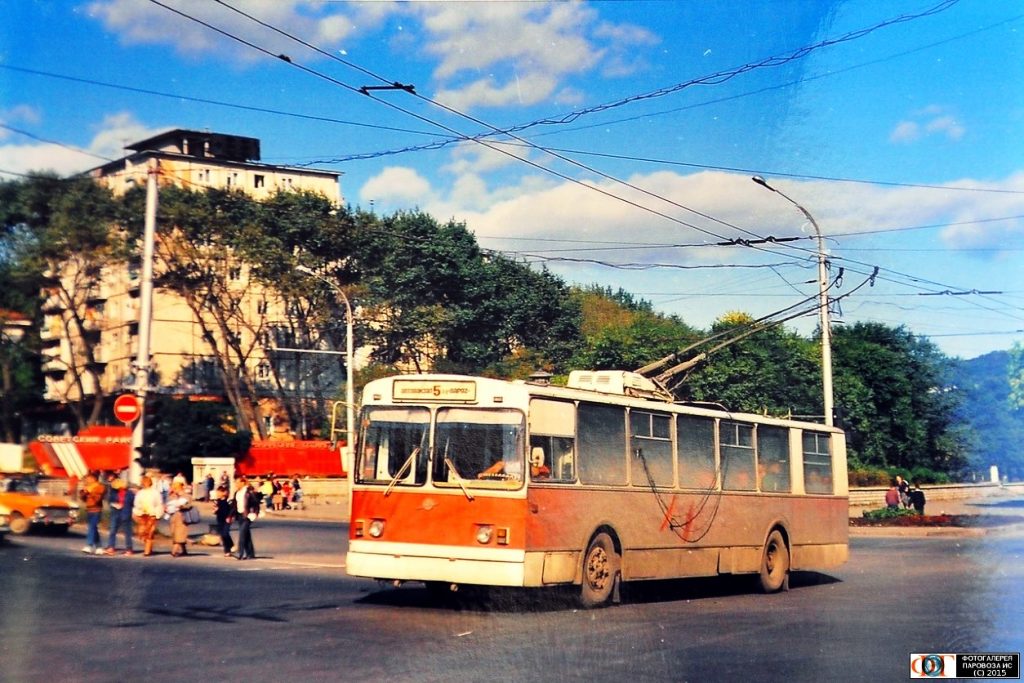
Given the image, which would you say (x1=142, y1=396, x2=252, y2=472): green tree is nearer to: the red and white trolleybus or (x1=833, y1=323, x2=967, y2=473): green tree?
the red and white trolleybus

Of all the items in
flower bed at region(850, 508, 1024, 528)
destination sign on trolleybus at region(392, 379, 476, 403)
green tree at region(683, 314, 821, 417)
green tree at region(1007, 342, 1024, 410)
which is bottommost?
flower bed at region(850, 508, 1024, 528)

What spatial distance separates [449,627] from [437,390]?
274cm

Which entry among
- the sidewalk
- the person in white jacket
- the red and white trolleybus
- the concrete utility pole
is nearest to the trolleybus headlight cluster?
the red and white trolleybus

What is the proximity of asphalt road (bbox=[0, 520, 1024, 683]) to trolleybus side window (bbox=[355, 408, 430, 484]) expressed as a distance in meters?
1.54

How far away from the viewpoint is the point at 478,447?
13.2 m

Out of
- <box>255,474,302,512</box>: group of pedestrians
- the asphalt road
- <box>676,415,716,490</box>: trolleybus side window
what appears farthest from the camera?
<box>255,474,302,512</box>: group of pedestrians

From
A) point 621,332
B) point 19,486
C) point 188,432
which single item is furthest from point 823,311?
point 19,486

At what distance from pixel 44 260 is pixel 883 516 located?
21.0 m

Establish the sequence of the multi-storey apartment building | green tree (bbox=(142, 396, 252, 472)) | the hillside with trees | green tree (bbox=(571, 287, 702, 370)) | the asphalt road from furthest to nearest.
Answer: the hillside with trees, green tree (bbox=(142, 396, 252, 472)), green tree (bbox=(571, 287, 702, 370)), the multi-storey apartment building, the asphalt road

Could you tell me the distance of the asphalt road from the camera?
9.77 meters

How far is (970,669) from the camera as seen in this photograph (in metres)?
10.4

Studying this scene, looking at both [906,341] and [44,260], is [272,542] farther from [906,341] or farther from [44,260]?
[906,341]

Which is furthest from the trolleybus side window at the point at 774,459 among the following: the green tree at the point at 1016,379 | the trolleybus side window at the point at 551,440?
the green tree at the point at 1016,379

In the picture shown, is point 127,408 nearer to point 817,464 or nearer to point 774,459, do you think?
point 774,459
